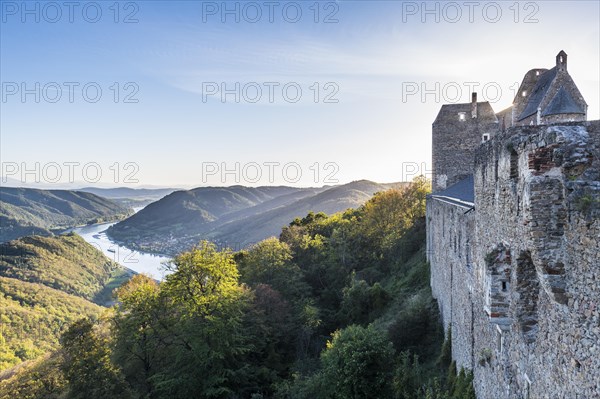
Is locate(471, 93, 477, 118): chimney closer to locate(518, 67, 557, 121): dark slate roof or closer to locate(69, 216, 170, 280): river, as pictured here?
locate(518, 67, 557, 121): dark slate roof

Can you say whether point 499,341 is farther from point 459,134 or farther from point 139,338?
point 139,338

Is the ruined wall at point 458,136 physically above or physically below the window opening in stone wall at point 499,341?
above

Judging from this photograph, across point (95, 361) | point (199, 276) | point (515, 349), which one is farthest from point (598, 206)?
point (199, 276)

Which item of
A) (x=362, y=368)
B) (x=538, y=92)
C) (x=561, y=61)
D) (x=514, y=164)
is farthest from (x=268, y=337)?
(x=561, y=61)

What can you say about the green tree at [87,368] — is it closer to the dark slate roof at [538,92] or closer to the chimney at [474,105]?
the dark slate roof at [538,92]

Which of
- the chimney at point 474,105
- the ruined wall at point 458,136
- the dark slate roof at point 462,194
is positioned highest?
the chimney at point 474,105

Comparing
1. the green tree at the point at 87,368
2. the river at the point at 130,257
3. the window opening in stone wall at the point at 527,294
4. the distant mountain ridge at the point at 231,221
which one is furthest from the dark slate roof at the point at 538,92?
the river at the point at 130,257

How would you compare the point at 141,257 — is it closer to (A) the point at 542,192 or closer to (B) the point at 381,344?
(B) the point at 381,344
